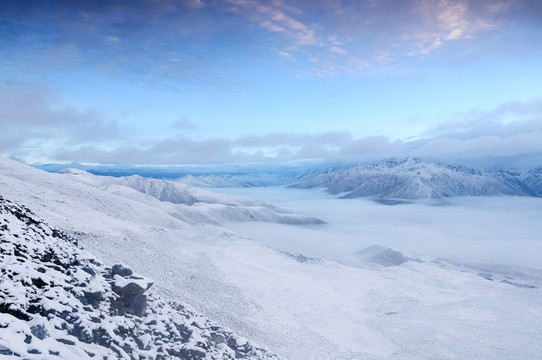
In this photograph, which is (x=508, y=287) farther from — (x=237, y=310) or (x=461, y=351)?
(x=237, y=310)

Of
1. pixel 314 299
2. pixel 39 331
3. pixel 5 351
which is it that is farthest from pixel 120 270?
pixel 314 299

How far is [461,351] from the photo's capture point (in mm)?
54031

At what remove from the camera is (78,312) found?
1731 centimetres

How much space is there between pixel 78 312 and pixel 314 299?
198ft

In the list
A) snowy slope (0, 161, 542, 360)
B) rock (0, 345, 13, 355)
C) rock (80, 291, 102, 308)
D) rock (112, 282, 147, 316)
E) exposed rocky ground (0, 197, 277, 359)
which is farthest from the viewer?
snowy slope (0, 161, 542, 360)

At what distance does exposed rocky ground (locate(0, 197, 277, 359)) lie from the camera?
1368 cm

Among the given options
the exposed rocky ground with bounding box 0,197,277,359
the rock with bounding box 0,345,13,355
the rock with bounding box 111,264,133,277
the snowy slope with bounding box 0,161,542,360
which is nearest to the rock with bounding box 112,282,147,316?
the exposed rocky ground with bounding box 0,197,277,359

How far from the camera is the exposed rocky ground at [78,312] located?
13.7 metres

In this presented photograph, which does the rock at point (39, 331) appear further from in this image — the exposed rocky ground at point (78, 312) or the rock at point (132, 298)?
the rock at point (132, 298)

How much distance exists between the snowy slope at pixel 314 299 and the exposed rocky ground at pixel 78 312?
2524 cm

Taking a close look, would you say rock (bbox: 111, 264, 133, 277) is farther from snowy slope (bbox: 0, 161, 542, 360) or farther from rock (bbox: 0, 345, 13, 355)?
snowy slope (bbox: 0, 161, 542, 360)

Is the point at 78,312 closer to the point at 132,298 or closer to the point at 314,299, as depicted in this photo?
the point at 132,298

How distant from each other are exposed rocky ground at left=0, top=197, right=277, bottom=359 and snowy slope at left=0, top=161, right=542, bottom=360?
25.2 meters

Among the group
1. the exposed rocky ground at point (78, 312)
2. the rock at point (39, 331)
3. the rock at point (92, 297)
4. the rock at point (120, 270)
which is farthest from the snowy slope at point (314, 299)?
the rock at point (39, 331)
